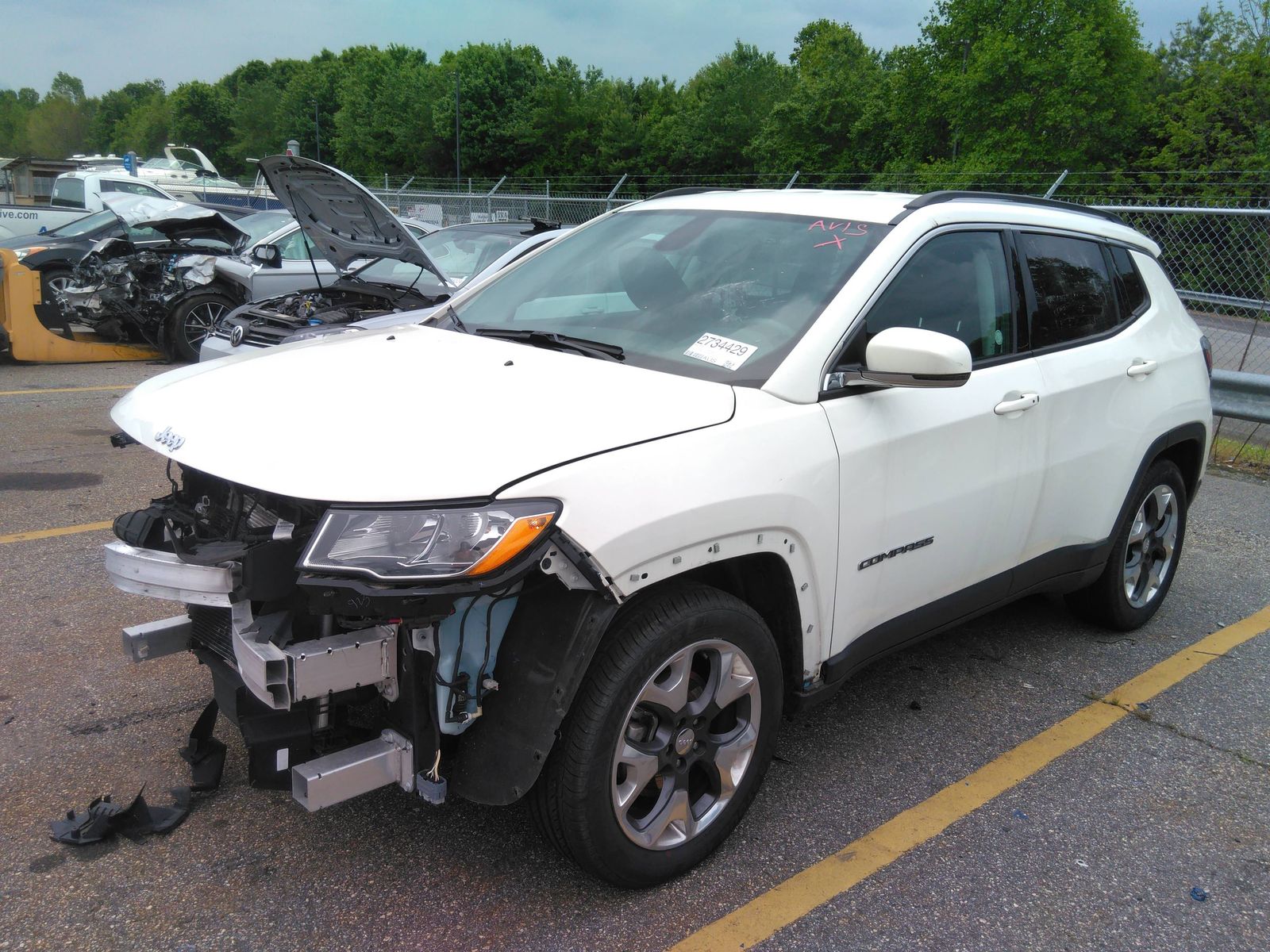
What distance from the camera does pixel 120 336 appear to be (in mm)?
10922

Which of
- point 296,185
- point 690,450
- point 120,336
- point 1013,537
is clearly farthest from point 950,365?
point 120,336

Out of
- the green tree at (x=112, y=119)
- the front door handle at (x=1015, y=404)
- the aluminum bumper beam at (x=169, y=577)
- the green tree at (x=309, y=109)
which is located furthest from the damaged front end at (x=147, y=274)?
the green tree at (x=112, y=119)

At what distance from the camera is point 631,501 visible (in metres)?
2.35

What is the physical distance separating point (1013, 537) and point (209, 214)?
946cm

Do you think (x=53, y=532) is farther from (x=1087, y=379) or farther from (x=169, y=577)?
(x=1087, y=379)

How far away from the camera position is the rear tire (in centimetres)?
436

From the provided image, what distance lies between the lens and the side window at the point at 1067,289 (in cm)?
373

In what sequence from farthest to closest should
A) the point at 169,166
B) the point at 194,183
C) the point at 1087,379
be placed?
1. the point at 169,166
2. the point at 194,183
3. the point at 1087,379

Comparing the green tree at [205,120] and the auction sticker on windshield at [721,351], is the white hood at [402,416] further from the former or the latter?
the green tree at [205,120]

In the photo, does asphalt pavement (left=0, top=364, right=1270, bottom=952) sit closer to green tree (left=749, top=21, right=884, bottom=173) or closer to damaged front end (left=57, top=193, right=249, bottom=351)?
damaged front end (left=57, top=193, right=249, bottom=351)

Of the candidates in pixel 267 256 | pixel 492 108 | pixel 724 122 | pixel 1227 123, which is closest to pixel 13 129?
pixel 492 108

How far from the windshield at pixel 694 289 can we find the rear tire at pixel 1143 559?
1997 millimetres

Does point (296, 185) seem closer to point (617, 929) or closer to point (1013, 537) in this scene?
point (1013, 537)

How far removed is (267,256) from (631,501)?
7.79m
